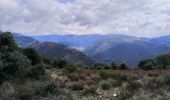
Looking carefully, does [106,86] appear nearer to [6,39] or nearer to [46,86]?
[6,39]

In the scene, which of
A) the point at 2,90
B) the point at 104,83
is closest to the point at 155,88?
the point at 104,83

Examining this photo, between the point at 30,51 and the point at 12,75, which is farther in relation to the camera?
the point at 30,51

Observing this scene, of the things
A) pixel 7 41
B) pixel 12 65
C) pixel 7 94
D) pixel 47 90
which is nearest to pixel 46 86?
pixel 47 90

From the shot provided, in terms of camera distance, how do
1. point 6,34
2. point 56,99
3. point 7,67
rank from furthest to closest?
point 6,34, point 7,67, point 56,99

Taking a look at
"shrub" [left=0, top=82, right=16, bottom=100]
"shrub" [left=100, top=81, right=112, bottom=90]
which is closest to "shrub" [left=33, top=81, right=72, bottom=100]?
"shrub" [left=0, top=82, right=16, bottom=100]

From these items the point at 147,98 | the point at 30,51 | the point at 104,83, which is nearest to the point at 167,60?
the point at 30,51

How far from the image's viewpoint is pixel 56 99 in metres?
12.1

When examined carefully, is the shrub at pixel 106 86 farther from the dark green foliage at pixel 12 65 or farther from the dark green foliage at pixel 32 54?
the dark green foliage at pixel 32 54

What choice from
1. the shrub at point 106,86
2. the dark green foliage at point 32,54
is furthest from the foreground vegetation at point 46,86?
the dark green foliage at point 32,54

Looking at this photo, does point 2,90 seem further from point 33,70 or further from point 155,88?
point 33,70

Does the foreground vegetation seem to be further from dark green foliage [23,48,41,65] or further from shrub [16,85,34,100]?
dark green foliage [23,48,41,65]

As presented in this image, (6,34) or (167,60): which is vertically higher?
(6,34)

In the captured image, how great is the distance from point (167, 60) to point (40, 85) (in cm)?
6313

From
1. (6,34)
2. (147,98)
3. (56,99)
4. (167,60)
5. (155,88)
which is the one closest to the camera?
(56,99)
